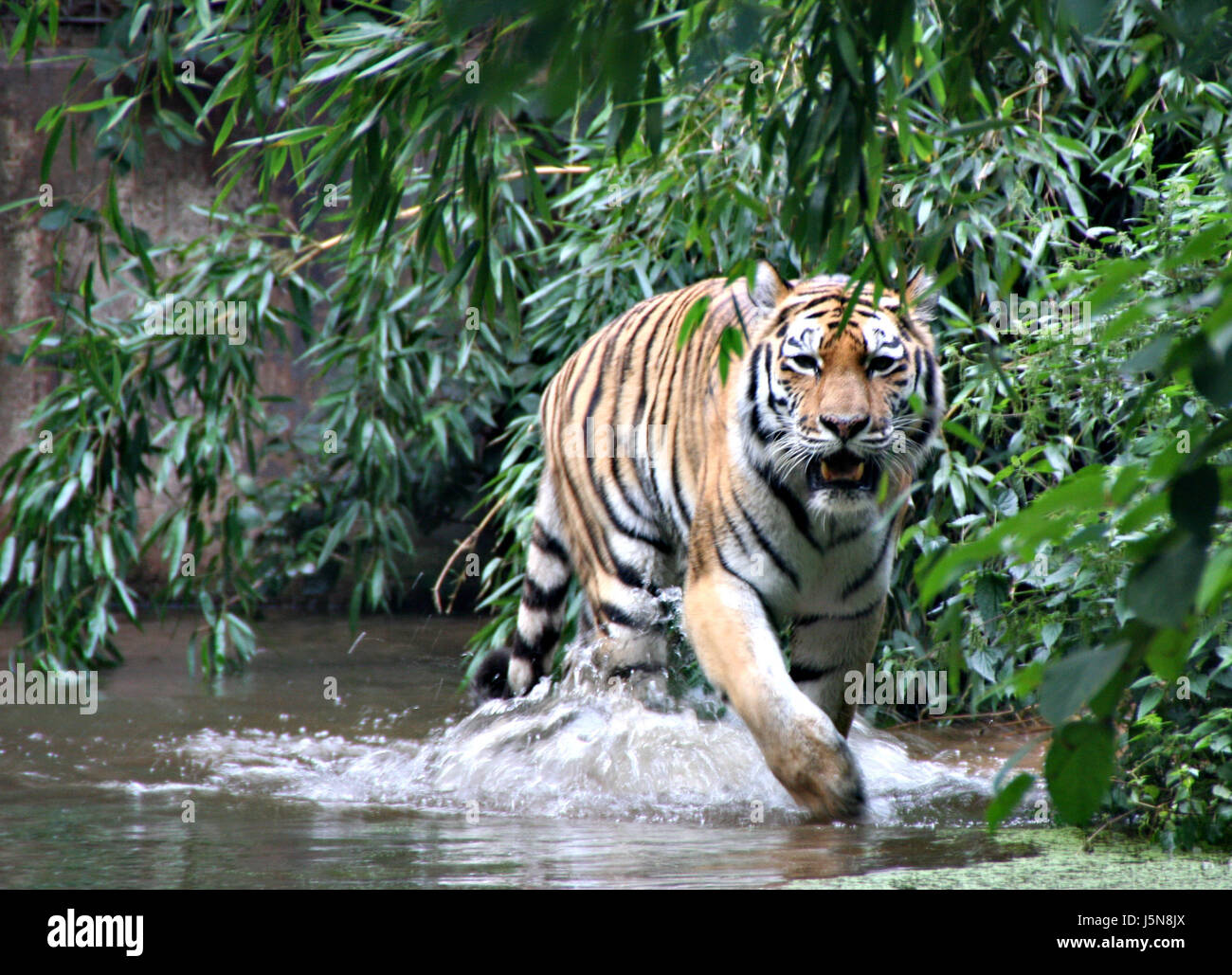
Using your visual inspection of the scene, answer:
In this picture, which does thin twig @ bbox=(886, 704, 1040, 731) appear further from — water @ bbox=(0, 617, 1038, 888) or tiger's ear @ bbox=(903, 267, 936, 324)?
tiger's ear @ bbox=(903, 267, 936, 324)

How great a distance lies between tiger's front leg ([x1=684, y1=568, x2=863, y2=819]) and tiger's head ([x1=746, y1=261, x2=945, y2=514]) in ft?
0.99

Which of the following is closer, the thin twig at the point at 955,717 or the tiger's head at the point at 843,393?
the tiger's head at the point at 843,393

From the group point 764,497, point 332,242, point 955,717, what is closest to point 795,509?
point 764,497

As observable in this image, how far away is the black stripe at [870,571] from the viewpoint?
9.76 feet

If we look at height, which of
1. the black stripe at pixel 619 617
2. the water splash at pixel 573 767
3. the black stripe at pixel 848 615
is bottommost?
the water splash at pixel 573 767

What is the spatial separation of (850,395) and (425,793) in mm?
1346

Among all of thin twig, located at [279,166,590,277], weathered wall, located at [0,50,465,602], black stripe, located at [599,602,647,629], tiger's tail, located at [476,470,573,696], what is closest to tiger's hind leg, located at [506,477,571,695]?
tiger's tail, located at [476,470,573,696]

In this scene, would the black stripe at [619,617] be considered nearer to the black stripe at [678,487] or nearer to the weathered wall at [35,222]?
the black stripe at [678,487]

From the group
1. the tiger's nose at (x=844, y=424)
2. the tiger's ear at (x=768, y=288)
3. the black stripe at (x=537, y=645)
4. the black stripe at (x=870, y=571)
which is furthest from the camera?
the black stripe at (x=537, y=645)

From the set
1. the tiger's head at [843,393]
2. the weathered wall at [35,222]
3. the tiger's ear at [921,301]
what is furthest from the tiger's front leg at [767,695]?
the weathered wall at [35,222]

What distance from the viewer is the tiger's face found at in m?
2.77
